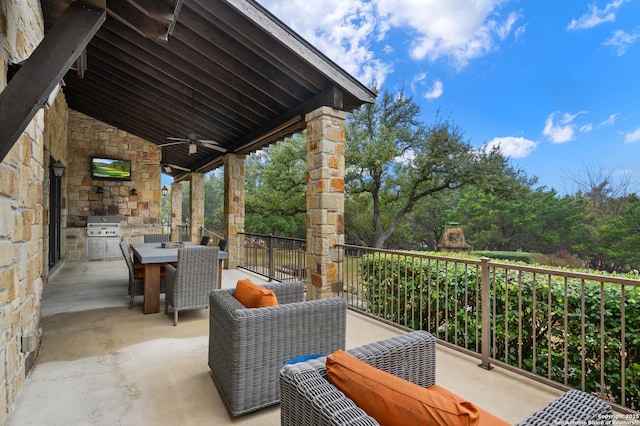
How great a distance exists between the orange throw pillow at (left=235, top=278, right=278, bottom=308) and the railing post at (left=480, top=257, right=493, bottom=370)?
1.72 m

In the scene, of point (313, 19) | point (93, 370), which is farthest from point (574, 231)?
point (313, 19)

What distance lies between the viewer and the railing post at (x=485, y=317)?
2.53 metres

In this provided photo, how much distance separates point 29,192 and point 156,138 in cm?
687

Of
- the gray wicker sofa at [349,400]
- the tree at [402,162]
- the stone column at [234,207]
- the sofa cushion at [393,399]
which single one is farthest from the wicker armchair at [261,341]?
the tree at [402,162]

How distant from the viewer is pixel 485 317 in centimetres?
258

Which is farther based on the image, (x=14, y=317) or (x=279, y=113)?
(x=279, y=113)

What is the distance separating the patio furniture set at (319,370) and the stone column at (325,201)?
147cm

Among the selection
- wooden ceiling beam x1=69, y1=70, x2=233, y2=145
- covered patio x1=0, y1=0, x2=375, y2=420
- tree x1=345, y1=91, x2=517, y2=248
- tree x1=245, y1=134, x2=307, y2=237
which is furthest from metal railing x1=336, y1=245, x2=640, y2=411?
tree x1=245, y1=134, x2=307, y2=237

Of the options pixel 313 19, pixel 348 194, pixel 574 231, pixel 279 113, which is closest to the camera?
pixel 279 113

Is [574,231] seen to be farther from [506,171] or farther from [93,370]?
[93,370]

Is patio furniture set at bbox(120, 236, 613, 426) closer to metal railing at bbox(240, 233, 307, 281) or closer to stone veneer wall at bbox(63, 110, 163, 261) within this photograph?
metal railing at bbox(240, 233, 307, 281)

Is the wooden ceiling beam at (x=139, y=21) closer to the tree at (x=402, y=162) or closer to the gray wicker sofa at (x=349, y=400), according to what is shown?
the gray wicker sofa at (x=349, y=400)

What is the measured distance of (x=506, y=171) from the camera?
44.1 ft

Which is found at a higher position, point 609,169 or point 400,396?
point 609,169
